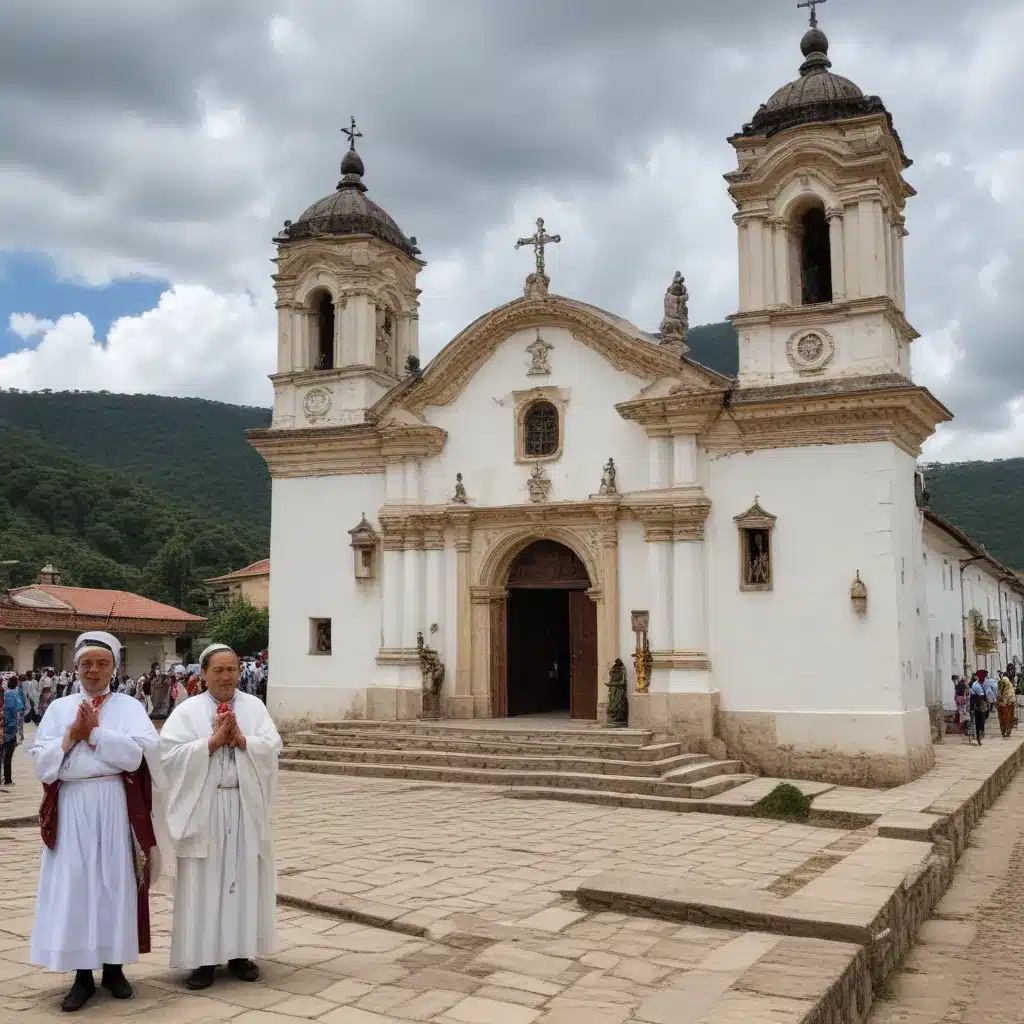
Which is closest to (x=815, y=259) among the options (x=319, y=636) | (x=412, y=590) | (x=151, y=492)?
(x=412, y=590)

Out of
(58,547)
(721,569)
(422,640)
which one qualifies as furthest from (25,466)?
(721,569)

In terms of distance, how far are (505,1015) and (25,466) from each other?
5750cm

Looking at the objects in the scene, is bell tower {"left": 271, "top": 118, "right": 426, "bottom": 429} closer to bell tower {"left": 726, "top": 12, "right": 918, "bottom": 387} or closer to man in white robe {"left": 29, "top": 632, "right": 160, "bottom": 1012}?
bell tower {"left": 726, "top": 12, "right": 918, "bottom": 387}

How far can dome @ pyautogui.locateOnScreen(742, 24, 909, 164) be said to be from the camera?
55.0 feet

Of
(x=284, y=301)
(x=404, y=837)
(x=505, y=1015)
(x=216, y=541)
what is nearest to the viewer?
(x=505, y=1015)

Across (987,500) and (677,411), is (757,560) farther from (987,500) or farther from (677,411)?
(987,500)

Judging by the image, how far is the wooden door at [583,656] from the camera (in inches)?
715

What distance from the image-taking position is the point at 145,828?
19.2ft

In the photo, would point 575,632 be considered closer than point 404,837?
No

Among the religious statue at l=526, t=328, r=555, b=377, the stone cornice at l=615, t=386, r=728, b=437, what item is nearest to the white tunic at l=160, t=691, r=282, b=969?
the stone cornice at l=615, t=386, r=728, b=437

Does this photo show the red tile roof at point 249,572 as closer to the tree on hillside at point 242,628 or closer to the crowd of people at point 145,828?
the tree on hillside at point 242,628

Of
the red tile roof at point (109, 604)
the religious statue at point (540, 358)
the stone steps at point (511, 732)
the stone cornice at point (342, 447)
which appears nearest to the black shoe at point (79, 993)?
the stone steps at point (511, 732)

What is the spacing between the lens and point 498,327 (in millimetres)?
18922

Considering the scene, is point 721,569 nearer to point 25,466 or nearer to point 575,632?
point 575,632
